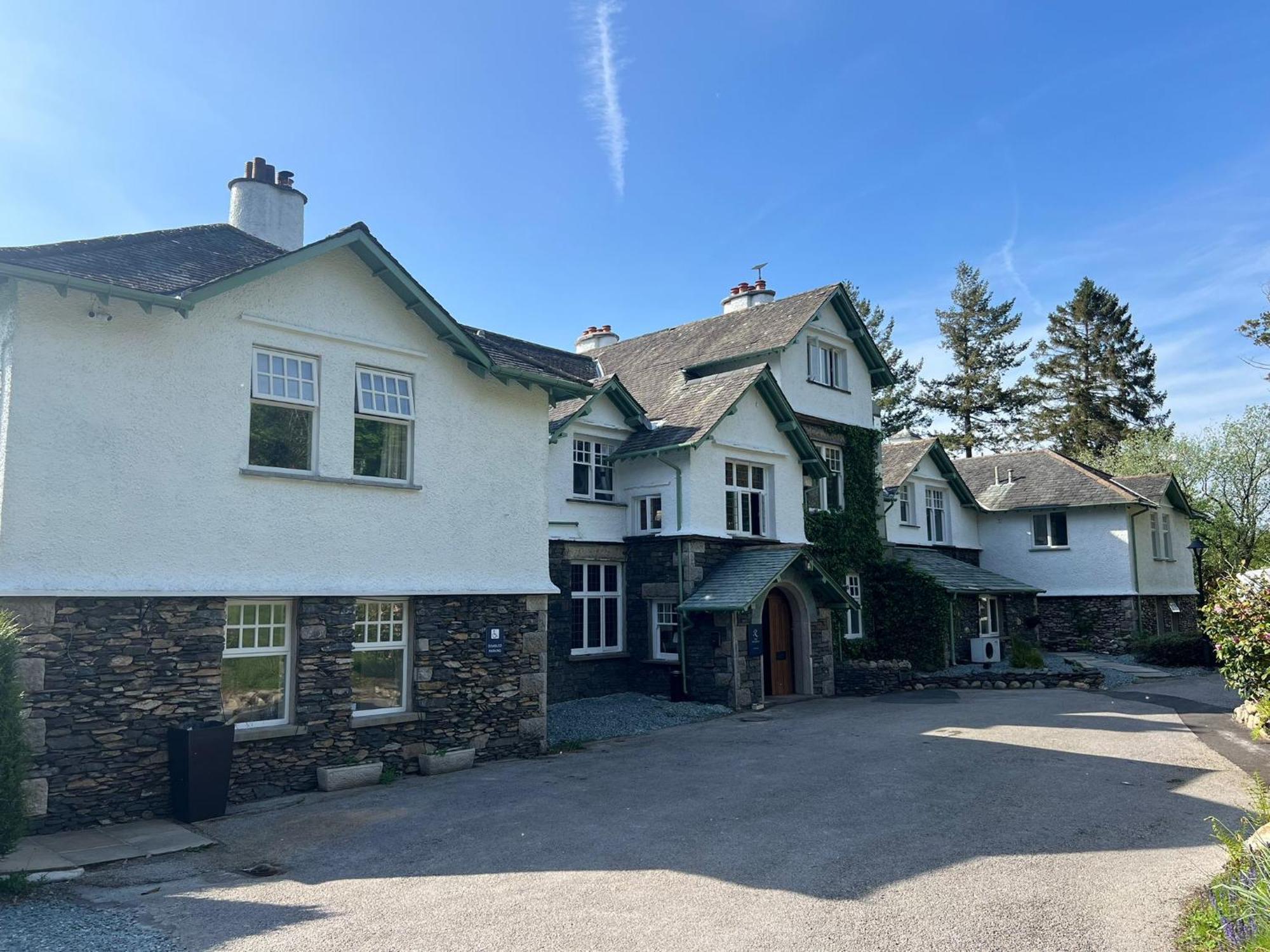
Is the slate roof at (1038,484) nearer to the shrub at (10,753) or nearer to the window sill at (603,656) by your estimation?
the window sill at (603,656)

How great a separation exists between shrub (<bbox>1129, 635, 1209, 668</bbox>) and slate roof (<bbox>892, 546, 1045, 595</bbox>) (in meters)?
3.85

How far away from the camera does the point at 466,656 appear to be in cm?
1374

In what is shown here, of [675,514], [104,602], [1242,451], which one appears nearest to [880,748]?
[675,514]

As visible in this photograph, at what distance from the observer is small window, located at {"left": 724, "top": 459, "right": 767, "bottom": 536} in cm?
2162

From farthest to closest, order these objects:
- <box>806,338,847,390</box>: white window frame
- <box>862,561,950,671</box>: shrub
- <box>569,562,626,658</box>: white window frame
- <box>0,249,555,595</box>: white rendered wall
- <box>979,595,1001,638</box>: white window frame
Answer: <box>979,595,1001,638</box>: white window frame
<box>862,561,950,671</box>: shrub
<box>806,338,847,390</box>: white window frame
<box>569,562,626,658</box>: white window frame
<box>0,249,555,595</box>: white rendered wall

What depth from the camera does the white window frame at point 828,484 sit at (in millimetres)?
24375

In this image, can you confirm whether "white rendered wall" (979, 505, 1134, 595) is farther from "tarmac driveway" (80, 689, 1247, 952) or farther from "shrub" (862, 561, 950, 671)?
"tarmac driveway" (80, 689, 1247, 952)

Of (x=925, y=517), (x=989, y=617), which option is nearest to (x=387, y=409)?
(x=925, y=517)

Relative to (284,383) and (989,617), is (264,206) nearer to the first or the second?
(284,383)

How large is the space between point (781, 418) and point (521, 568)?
393 inches

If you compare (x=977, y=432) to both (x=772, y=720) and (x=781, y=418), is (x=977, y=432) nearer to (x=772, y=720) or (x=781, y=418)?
(x=781, y=418)

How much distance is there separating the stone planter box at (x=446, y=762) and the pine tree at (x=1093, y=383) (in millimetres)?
49272

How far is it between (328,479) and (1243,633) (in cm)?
1464

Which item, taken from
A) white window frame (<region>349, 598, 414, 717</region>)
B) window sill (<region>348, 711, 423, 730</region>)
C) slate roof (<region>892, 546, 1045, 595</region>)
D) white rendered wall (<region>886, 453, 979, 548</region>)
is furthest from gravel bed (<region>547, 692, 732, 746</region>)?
white rendered wall (<region>886, 453, 979, 548</region>)
